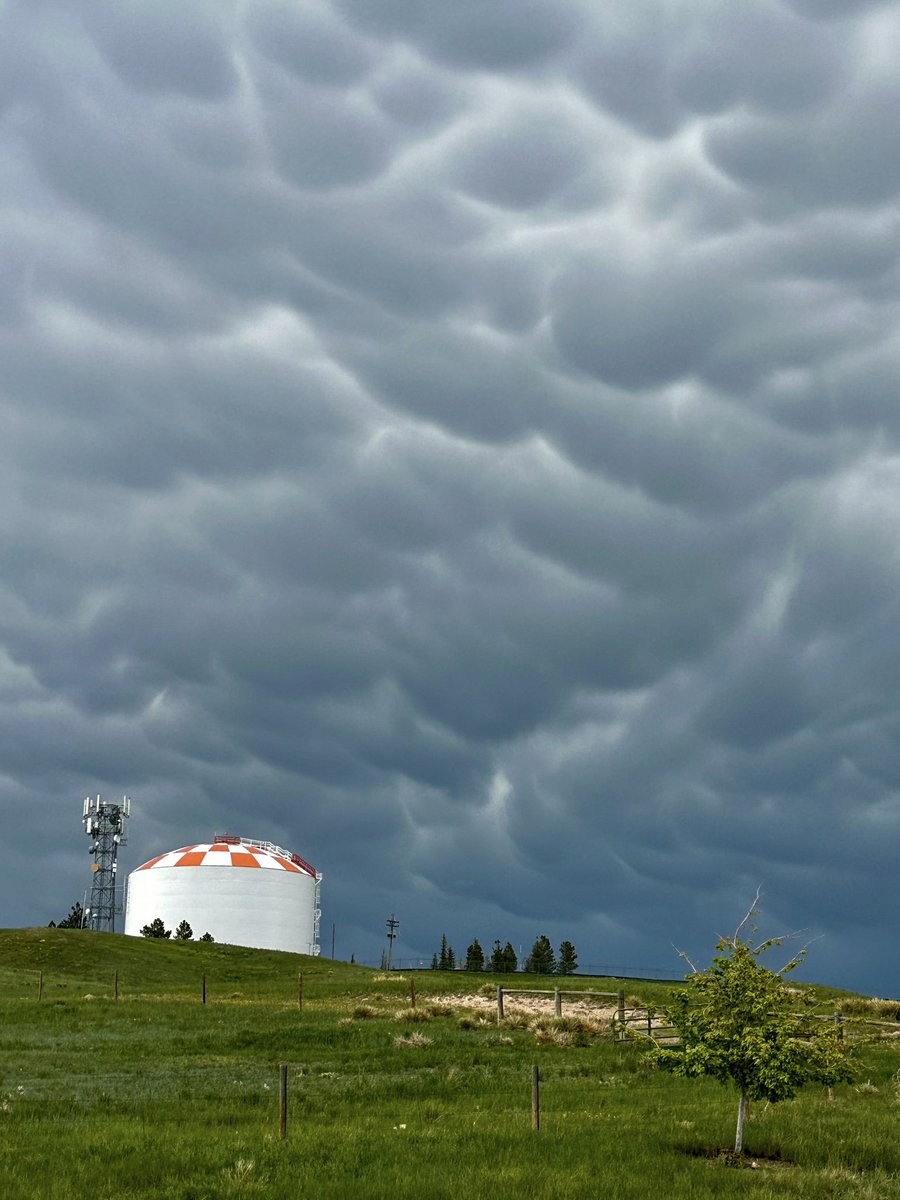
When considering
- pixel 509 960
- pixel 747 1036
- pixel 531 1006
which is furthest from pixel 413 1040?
pixel 509 960

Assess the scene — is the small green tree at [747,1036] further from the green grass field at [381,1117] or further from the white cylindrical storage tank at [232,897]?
the white cylindrical storage tank at [232,897]

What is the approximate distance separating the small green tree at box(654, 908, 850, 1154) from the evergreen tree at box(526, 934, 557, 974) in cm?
17196

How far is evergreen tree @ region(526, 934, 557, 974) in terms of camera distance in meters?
193

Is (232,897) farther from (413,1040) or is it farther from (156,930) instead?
(413,1040)

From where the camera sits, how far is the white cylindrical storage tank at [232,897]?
142 metres

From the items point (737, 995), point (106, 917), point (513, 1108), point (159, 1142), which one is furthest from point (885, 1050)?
point (106, 917)

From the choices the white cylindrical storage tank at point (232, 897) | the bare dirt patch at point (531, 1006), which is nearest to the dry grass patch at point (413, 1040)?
the bare dirt patch at point (531, 1006)

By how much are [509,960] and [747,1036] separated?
175801 millimetres

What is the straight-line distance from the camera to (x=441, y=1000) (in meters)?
68.7

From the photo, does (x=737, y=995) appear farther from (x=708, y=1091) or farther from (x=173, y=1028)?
(x=173, y=1028)

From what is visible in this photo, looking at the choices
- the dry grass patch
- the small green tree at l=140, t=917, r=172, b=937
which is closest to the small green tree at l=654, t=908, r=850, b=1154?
the dry grass patch

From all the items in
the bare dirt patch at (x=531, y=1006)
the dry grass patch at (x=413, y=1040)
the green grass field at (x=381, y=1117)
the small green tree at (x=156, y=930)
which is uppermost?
the small green tree at (x=156, y=930)

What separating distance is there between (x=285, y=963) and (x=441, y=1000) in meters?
45.4

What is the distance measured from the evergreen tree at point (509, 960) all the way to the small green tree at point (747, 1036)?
170 meters
